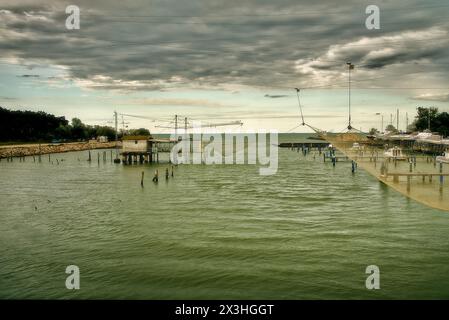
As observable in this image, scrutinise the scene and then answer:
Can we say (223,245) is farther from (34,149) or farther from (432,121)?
(432,121)

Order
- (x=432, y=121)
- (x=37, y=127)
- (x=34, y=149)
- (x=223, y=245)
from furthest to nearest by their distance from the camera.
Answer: (x=37, y=127) < (x=432, y=121) < (x=34, y=149) < (x=223, y=245)

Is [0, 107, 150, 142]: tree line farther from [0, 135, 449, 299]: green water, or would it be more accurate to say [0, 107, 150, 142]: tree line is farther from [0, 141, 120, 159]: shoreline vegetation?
[0, 135, 449, 299]: green water

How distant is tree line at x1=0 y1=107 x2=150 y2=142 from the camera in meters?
152

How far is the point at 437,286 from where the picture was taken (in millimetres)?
18609

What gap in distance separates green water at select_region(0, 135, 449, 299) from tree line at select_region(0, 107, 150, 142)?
120 m

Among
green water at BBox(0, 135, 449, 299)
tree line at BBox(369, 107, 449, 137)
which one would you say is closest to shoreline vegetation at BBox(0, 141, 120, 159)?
green water at BBox(0, 135, 449, 299)

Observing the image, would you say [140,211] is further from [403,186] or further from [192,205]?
[403,186]

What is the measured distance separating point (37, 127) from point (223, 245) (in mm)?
159953

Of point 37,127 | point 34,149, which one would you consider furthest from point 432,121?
point 37,127

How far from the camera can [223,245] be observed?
25156 mm

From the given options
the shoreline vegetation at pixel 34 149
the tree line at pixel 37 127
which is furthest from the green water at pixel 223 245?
the tree line at pixel 37 127

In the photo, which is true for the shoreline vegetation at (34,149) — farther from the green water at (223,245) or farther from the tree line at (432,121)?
the tree line at (432,121)

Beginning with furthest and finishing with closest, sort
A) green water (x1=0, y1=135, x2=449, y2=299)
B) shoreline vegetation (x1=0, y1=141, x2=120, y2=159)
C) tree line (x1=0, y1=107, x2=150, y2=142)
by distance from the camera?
tree line (x1=0, y1=107, x2=150, y2=142) < shoreline vegetation (x1=0, y1=141, x2=120, y2=159) < green water (x1=0, y1=135, x2=449, y2=299)
